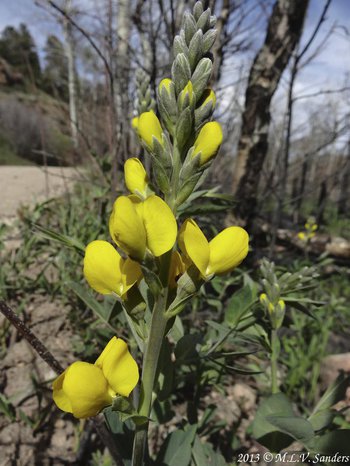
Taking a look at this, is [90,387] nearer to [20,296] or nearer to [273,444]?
[273,444]

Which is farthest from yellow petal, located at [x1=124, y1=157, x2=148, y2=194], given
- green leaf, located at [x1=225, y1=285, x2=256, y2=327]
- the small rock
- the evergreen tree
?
the evergreen tree

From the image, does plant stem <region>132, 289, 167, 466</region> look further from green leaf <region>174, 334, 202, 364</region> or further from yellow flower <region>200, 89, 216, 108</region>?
yellow flower <region>200, 89, 216, 108</region>

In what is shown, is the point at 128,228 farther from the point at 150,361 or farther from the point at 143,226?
the point at 150,361

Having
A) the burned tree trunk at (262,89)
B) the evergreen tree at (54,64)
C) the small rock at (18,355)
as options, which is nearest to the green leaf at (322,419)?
the small rock at (18,355)

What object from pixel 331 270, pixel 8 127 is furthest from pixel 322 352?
pixel 8 127

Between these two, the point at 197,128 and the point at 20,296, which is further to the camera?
the point at 20,296
